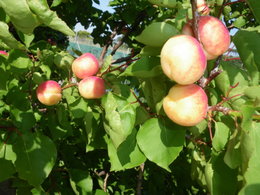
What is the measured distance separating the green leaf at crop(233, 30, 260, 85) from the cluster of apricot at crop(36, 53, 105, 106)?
0.58 metres

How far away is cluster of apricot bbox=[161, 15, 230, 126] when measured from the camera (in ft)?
2.64

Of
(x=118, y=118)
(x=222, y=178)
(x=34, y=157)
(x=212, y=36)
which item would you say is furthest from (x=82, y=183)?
(x=212, y=36)

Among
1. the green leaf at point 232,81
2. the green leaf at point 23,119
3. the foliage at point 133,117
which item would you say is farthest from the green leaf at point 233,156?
the green leaf at point 23,119

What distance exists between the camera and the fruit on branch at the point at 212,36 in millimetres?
857

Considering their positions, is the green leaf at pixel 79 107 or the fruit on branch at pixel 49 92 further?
the fruit on branch at pixel 49 92

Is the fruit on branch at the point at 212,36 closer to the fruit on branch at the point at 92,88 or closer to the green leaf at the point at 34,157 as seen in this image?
the fruit on branch at the point at 92,88

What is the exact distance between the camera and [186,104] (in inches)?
34.1

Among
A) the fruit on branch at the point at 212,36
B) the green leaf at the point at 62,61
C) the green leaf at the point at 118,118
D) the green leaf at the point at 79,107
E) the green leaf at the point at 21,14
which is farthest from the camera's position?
the green leaf at the point at 62,61

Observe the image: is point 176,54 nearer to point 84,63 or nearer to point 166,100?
point 166,100

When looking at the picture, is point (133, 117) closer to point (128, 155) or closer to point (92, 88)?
point (128, 155)

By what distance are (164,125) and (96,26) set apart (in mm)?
2478

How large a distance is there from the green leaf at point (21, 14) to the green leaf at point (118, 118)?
38cm

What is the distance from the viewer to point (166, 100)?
2.95ft

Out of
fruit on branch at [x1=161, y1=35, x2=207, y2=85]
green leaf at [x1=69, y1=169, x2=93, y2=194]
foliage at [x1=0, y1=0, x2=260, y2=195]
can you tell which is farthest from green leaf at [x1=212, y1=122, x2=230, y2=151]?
green leaf at [x1=69, y1=169, x2=93, y2=194]
